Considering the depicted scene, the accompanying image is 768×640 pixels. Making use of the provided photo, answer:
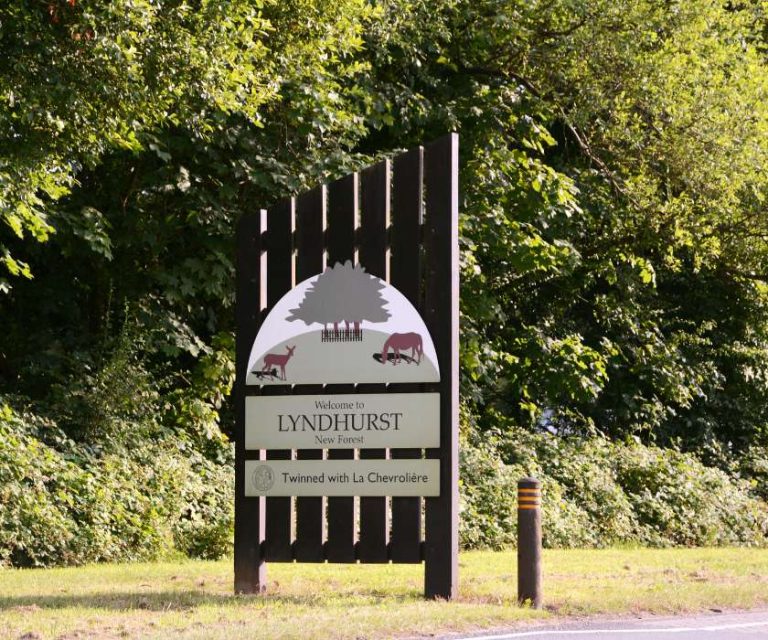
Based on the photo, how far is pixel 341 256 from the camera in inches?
444

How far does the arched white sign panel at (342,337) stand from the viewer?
10.8m

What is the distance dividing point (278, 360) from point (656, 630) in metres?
4.14

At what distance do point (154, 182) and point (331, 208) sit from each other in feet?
26.7

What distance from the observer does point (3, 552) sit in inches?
544

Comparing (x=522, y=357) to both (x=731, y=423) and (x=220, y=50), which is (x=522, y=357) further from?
(x=220, y=50)

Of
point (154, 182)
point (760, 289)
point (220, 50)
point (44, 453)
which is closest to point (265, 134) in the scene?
point (154, 182)

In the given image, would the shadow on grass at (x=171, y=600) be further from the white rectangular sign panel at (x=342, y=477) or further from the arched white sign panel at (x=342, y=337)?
the arched white sign panel at (x=342, y=337)

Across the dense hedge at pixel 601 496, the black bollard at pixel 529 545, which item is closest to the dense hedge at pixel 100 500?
the dense hedge at pixel 601 496

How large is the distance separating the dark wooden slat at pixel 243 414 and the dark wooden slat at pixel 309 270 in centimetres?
38

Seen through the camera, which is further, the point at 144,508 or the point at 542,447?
the point at 542,447

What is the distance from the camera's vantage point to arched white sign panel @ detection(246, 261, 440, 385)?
1079 cm

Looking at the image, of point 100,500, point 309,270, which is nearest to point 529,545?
point 309,270

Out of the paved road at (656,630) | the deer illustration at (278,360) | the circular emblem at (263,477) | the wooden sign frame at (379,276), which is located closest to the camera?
the paved road at (656,630)

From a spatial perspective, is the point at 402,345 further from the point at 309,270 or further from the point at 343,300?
the point at 309,270
